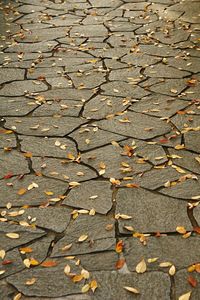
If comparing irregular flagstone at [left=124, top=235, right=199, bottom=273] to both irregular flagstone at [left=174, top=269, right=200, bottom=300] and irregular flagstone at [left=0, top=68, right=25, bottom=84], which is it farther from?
irregular flagstone at [left=0, top=68, right=25, bottom=84]

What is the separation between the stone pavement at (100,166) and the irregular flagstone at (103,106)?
2 cm

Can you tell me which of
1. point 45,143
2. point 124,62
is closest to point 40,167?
point 45,143

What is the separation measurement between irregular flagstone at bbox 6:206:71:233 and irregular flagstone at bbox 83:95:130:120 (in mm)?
1736

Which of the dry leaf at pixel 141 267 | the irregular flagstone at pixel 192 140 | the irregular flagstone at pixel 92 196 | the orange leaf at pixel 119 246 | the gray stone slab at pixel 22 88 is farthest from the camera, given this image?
the gray stone slab at pixel 22 88

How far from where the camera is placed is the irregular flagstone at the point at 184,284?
274 cm

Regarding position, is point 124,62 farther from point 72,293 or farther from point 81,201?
point 72,293

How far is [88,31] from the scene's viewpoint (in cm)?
787

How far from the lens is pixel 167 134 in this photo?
4.52m

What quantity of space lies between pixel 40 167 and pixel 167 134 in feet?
4.90

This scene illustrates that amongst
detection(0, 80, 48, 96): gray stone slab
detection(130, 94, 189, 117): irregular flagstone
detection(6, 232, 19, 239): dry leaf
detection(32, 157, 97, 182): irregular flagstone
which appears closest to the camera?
detection(6, 232, 19, 239): dry leaf

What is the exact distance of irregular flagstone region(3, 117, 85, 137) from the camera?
15.3 ft

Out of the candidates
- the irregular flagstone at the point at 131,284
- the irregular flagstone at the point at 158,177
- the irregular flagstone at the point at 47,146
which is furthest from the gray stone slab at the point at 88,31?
the irregular flagstone at the point at 131,284

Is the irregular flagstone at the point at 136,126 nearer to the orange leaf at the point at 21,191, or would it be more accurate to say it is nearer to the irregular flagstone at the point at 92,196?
the irregular flagstone at the point at 92,196

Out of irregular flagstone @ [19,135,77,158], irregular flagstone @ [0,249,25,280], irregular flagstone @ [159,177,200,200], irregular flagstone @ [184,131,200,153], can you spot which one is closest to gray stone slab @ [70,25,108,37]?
irregular flagstone @ [19,135,77,158]
